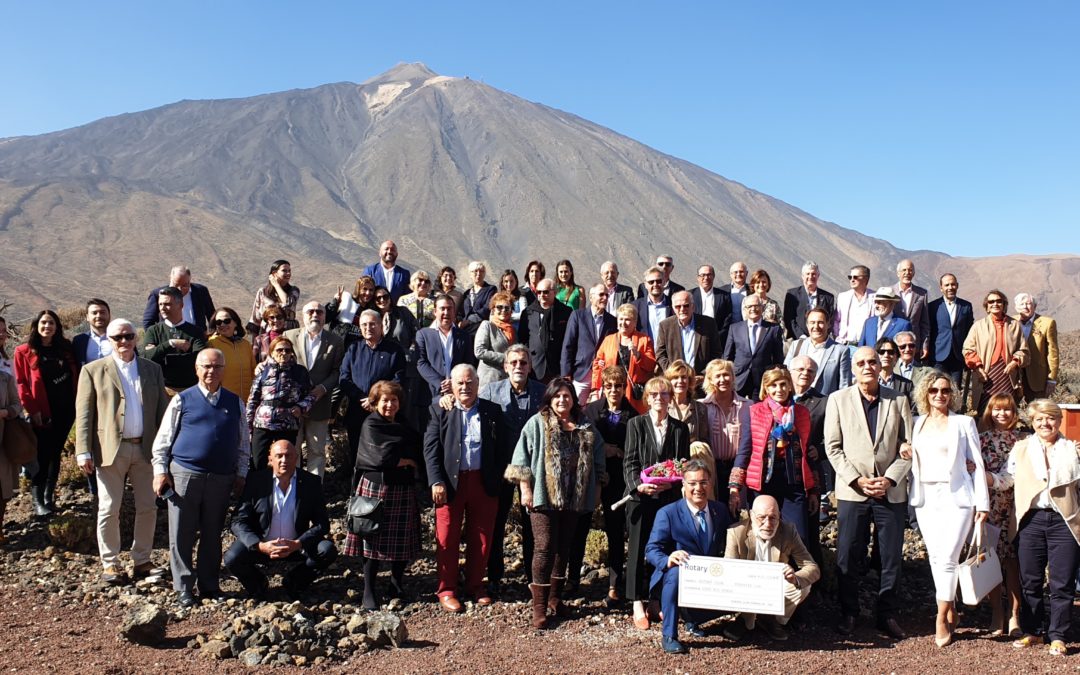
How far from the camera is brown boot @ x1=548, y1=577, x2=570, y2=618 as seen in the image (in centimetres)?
607

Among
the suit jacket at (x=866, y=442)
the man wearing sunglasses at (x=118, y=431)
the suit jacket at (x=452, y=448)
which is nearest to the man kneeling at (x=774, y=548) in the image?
the suit jacket at (x=866, y=442)

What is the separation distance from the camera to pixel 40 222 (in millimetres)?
81000

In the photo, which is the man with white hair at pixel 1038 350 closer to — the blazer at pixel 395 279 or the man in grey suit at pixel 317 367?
the blazer at pixel 395 279

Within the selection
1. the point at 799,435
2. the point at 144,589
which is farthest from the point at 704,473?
the point at 144,589

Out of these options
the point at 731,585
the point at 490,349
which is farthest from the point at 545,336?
the point at 731,585

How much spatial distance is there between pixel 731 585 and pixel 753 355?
2.79m

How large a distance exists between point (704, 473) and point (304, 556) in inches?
115

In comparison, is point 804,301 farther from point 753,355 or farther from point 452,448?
point 452,448

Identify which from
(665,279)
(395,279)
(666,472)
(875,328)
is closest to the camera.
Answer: (666,472)

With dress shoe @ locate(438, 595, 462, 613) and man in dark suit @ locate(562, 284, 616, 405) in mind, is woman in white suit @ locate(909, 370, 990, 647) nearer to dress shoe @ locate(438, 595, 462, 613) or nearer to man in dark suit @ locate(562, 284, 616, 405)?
man in dark suit @ locate(562, 284, 616, 405)

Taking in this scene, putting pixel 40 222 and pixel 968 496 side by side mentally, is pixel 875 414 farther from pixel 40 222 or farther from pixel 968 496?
pixel 40 222

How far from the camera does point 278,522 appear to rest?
6289 millimetres

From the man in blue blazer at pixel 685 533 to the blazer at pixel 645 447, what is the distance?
0.26m

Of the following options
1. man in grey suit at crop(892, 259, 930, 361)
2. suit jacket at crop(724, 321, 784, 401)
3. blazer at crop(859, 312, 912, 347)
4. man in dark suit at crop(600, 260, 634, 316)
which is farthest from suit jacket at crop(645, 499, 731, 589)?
man in grey suit at crop(892, 259, 930, 361)
